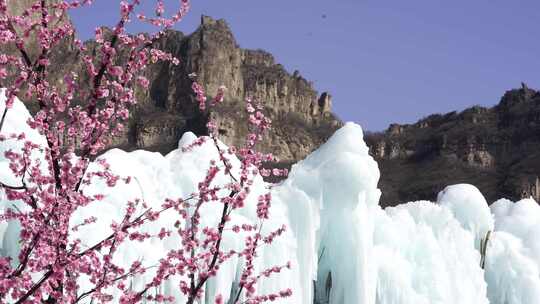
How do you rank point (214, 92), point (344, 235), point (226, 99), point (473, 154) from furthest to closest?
point (214, 92) < point (226, 99) < point (473, 154) < point (344, 235)

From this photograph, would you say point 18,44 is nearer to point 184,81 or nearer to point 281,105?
point 184,81

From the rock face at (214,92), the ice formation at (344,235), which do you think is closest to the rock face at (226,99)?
the rock face at (214,92)

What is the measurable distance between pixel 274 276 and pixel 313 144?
7944 centimetres

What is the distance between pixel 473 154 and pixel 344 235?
59.7 metres

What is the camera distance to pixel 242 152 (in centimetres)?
495

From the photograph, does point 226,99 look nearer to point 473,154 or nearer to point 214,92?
point 214,92

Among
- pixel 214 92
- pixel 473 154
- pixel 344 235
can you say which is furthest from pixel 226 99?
pixel 344 235

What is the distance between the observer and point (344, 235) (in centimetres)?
1287

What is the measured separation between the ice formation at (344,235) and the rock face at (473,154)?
39.1 metres

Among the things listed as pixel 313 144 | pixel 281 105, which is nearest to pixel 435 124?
pixel 313 144

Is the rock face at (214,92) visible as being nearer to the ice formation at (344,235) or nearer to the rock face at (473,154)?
the rock face at (473,154)

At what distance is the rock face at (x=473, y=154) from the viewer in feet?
194

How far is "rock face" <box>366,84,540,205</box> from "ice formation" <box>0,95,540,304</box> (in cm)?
3912

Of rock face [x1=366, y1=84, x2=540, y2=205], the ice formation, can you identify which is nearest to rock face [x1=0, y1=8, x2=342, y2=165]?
rock face [x1=366, y1=84, x2=540, y2=205]
